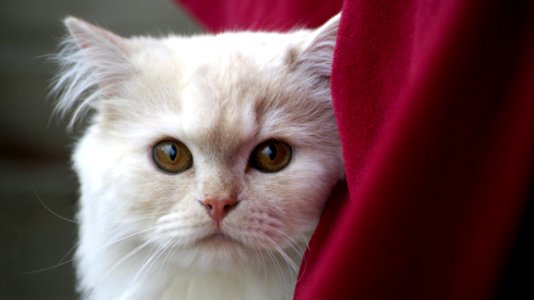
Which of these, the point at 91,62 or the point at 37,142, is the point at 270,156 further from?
the point at 37,142

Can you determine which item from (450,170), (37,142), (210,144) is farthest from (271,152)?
(37,142)

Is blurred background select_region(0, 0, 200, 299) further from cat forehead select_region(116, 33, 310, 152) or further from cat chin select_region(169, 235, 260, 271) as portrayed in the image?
cat chin select_region(169, 235, 260, 271)

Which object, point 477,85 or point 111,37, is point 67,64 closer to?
point 111,37

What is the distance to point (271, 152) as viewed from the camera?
940mm

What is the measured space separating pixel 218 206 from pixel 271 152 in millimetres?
150

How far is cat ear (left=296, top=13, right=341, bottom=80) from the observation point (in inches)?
36.6

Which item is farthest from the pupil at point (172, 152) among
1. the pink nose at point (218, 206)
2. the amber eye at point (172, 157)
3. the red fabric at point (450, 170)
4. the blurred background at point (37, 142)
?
the blurred background at point (37, 142)

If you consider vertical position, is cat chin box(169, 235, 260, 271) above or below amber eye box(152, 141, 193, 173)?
below

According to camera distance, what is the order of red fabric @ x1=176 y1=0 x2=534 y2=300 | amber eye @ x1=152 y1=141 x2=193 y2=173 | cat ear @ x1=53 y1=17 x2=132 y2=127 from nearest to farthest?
red fabric @ x1=176 y1=0 x2=534 y2=300 < amber eye @ x1=152 y1=141 x2=193 y2=173 < cat ear @ x1=53 y1=17 x2=132 y2=127

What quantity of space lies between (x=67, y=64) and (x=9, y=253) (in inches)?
52.5

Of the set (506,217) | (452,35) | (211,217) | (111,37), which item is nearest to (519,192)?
(506,217)

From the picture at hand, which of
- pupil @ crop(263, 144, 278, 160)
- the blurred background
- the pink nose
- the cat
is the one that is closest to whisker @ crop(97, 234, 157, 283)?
the cat

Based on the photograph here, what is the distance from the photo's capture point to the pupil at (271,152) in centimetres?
94

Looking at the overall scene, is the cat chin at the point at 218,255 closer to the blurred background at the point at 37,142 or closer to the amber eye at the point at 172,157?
the amber eye at the point at 172,157
